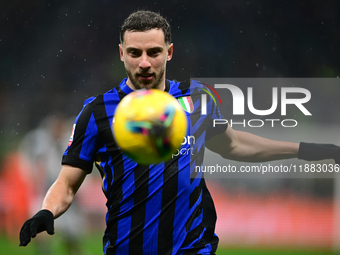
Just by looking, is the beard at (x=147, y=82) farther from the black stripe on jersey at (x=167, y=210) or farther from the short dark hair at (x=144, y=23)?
the black stripe on jersey at (x=167, y=210)

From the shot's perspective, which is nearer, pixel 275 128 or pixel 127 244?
pixel 127 244

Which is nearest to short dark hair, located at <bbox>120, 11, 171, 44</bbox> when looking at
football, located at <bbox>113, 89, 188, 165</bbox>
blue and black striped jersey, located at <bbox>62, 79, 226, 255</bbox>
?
blue and black striped jersey, located at <bbox>62, 79, 226, 255</bbox>

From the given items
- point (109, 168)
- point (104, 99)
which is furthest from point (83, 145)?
point (104, 99)

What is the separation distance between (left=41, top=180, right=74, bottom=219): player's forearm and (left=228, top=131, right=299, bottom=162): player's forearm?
1.22 metres

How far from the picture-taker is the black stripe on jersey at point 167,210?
2.30 m

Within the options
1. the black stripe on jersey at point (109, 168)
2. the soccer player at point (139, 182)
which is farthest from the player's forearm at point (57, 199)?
the black stripe on jersey at point (109, 168)

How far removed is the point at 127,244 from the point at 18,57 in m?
5.17

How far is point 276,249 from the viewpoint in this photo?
17.8ft

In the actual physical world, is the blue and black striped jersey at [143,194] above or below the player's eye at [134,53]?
below

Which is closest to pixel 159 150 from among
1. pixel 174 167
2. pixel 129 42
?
pixel 174 167

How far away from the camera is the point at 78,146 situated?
2.41 meters

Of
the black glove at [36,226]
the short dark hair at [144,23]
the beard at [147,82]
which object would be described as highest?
the short dark hair at [144,23]

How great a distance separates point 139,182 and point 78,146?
0.44 metres

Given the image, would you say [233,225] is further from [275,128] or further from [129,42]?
[129,42]
